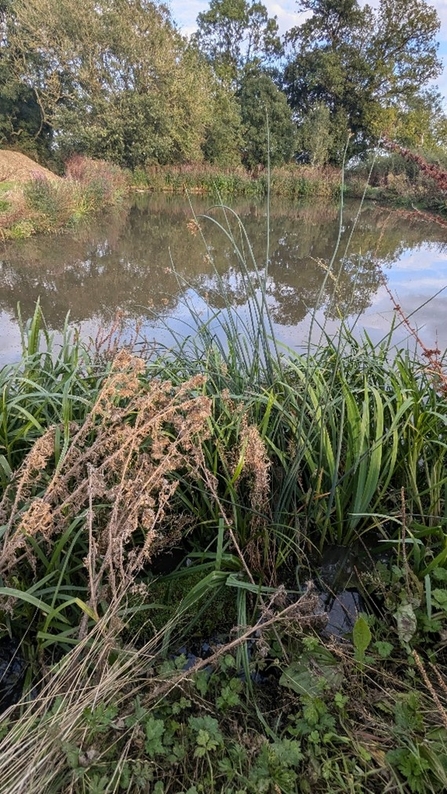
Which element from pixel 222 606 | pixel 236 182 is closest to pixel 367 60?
pixel 236 182

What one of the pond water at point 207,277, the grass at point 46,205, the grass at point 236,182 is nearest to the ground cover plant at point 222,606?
the pond water at point 207,277

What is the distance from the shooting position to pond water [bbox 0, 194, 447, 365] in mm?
3672

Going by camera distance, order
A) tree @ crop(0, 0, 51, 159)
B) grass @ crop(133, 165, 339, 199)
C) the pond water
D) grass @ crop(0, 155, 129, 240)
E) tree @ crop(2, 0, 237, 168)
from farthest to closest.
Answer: grass @ crop(133, 165, 339, 199), tree @ crop(0, 0, 51, 159), tree @ crop(2, 0, 237, 168), grass @ crop(0, 155, 129, 240), the pond water

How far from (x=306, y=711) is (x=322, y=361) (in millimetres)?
1423

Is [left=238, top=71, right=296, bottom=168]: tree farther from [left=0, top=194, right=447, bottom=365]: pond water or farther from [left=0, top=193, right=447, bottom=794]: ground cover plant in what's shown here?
[left=0, top=193, right=447, bottom=794]: ground cover plant

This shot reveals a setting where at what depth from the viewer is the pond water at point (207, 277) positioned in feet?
12.0

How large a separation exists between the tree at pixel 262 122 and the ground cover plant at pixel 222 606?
20657 millimetres

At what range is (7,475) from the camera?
1.38 metres

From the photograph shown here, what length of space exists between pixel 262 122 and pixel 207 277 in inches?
711

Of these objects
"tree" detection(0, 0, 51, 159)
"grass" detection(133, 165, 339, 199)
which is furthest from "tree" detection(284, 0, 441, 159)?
"tree" detection(0, 0, 51, 159)

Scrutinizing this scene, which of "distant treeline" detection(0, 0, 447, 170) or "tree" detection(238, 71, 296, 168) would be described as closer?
"distant treeline" detection(0, 0, 447, 170)

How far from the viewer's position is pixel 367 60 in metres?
20.8

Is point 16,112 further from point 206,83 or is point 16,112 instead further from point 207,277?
point 207,277

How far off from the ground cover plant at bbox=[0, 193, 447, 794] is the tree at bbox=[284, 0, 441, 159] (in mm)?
23133
